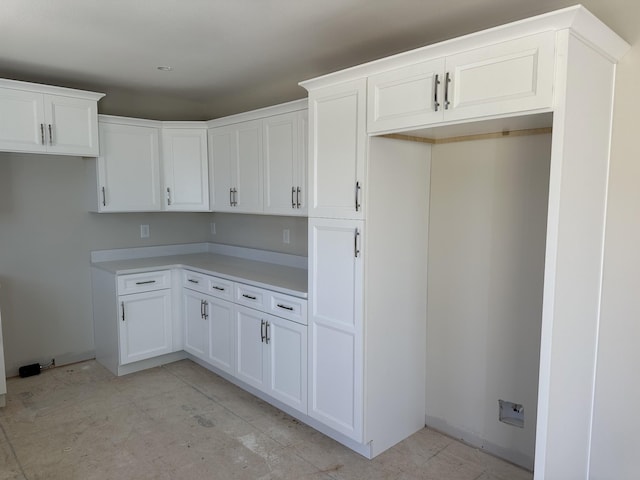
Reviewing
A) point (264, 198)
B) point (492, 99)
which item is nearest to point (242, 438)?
point (264, 198)

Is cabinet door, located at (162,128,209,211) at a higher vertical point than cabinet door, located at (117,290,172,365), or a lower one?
higher

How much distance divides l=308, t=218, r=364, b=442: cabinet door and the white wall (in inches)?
24.3

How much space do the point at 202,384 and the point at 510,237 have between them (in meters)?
2.62

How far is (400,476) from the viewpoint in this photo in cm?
242

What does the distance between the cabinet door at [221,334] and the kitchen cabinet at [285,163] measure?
858mm

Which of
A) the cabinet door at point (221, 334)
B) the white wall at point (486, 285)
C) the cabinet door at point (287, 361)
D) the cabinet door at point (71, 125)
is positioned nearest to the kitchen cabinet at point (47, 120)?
the cabinet door at point (71, 125)

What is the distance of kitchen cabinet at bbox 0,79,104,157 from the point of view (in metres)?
3.11

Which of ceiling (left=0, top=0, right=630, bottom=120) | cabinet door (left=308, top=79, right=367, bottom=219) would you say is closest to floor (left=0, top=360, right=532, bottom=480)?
cabinet door (left=308, top=79, right=367, bottom=219)

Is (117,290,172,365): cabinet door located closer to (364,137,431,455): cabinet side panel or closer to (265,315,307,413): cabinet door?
(265,315,307,413): cabinet door

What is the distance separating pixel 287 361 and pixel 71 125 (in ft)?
8.07

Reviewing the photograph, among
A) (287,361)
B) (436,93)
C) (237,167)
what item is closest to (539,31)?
(436,93)

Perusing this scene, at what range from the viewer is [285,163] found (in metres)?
3.21

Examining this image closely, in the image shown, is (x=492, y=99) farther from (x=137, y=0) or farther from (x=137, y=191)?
(x=137, y=191)

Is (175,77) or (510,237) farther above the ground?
(175,77)
